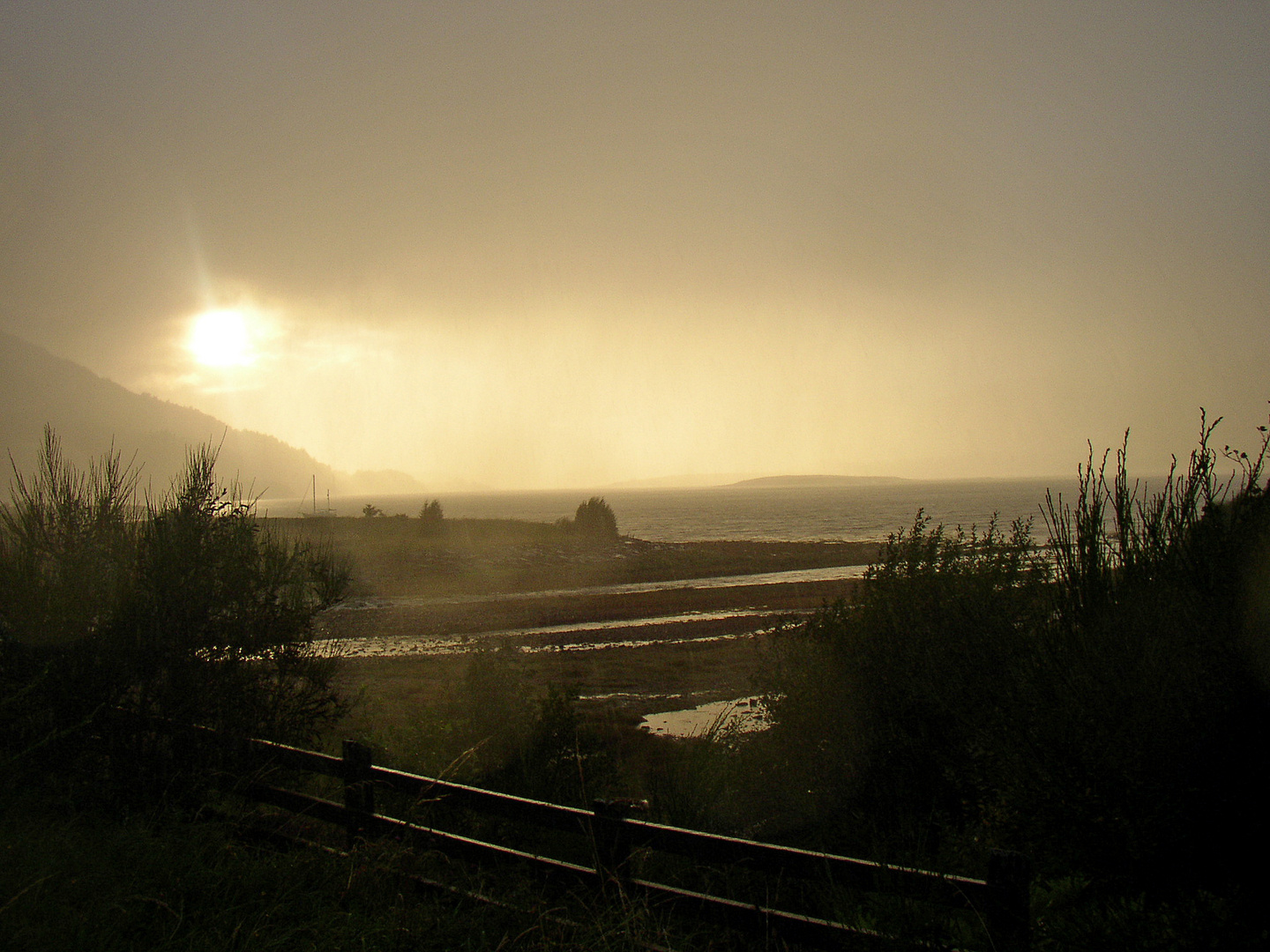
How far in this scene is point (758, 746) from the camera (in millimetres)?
9469

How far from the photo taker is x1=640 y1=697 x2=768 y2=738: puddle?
14.8 m

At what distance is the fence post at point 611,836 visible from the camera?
14.2 ft

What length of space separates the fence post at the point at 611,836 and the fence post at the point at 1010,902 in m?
1.95

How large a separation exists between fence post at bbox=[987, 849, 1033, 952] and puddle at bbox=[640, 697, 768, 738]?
11.0 metres

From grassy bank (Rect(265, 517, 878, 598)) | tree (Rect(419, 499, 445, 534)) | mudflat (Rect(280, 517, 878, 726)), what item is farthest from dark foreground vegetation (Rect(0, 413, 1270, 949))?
tree (Rect(419, 499, 445, 534))

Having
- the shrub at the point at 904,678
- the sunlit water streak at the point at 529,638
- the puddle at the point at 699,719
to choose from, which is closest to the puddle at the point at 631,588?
the sunlit water streak at the point at 529,638

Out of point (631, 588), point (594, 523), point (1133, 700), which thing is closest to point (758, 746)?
point (1133, 700)

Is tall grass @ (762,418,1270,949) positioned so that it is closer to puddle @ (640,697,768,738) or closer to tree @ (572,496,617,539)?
puddle @ (640,697,768,738)

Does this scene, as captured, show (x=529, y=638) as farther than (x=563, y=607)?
No

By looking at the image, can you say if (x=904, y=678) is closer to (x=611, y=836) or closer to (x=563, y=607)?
(x=611, y=836)

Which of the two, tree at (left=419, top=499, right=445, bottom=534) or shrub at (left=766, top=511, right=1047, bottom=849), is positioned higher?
tree at (left=419, top=499, right=445, bottom=534)

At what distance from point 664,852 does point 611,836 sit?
0.49 m

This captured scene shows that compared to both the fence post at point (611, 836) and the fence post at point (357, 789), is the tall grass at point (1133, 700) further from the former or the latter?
the fence post at point (357, 789)

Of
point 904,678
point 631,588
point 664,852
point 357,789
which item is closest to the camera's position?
point 664,852
